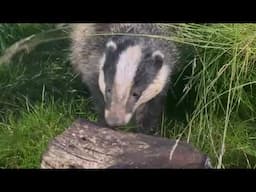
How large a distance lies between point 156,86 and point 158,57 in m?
0.15

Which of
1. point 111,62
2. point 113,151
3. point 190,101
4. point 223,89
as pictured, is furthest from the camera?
point 190,101

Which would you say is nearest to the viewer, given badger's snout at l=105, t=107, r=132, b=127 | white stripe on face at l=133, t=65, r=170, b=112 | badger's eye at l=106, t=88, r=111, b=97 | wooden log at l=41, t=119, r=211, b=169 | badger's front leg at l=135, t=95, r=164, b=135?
wooden log at l=41, t=119, r=211, b=169

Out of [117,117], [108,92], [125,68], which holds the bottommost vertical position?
[117,117]

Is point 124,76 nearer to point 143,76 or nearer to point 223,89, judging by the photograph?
point 143,76

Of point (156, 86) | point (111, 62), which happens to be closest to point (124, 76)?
point (111, 62)

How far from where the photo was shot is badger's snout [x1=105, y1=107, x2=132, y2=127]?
3.01m

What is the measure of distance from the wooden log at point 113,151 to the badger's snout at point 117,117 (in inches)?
3.7

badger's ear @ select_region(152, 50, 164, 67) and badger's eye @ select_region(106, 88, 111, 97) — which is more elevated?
badger's ear @ select_region(152, 50, 164, 67)

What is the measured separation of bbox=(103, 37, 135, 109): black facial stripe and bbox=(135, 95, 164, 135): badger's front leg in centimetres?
34

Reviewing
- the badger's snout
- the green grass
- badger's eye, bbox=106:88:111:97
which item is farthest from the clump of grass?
badger's eye, bbox=106:88:111:97

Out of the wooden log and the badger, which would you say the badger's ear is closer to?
the badger

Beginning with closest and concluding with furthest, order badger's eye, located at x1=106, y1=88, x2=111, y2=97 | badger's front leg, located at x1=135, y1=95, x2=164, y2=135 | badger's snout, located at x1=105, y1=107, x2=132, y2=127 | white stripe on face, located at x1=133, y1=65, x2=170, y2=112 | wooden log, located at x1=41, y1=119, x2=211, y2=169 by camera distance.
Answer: wooden log, located at x1=41, y1=119, x2=211, y2=169 < badger's snout, located at x1=105, y1=107, x2=132, y2=127 < badger's eye, located at x1=106, y1=88, x2=111, y2=97 < white stripe on face, located at x1=133, y1=65, x2=170, y2=112 < badger's front leg, located at x1=135, y1=95, x2=164, y2=135

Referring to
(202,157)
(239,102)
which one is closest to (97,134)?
(202,157)

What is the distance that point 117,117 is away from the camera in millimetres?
3051
